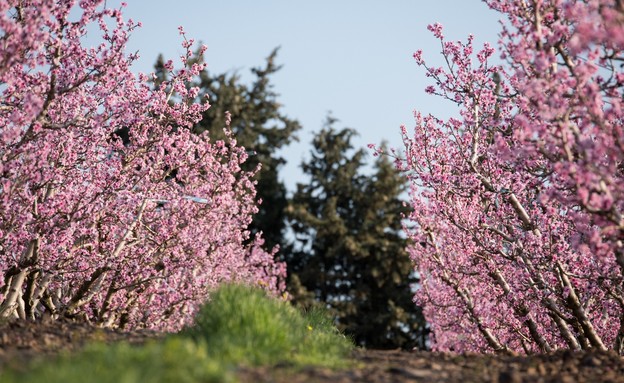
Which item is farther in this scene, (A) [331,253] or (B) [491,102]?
(A) [331,253]

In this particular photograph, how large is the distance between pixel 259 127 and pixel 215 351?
31440 millimetres

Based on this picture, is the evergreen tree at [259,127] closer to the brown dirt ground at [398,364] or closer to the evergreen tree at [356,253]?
the evergreen tree at [356,253]

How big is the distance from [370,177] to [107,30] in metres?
24.9

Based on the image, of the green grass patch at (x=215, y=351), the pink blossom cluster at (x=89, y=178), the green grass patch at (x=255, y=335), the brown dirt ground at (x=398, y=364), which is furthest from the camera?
the pink blossom cluster at (x=89, y=178)

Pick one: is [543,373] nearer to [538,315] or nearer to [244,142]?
[538,315]

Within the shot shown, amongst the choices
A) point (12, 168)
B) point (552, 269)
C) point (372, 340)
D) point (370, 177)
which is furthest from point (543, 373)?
point (370, 177)

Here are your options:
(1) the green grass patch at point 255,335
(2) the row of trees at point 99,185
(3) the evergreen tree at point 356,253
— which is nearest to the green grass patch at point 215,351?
(1) the green grass patch at point 255,335

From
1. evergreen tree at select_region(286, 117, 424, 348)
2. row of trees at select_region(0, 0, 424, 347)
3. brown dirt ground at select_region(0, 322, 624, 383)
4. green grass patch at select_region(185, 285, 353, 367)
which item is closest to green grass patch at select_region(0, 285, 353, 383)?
green grass patch at select_region(185, 285, 353, 367)

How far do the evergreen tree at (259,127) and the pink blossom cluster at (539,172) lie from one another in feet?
64.3

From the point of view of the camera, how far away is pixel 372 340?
3084 cm

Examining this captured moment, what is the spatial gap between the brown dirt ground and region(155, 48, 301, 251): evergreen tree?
2549 centimetres

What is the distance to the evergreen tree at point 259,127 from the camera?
3444 centimetres

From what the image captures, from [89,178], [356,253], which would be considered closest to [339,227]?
[356,253]

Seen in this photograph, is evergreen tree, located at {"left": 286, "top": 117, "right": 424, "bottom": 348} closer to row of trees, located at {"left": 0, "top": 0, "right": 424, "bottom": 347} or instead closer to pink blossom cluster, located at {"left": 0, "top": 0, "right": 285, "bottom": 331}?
row of trees, located at {"left": 0, "top": 0, "right": 424, "bottom": 347}
